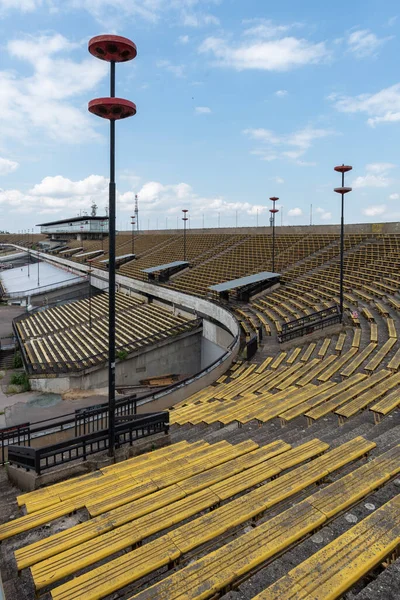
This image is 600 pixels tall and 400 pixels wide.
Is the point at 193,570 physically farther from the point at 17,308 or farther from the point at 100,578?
the point at 17,308

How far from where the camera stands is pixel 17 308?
41.9 m

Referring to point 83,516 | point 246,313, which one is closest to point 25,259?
point 246,313

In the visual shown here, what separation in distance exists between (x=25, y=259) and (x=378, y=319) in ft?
280

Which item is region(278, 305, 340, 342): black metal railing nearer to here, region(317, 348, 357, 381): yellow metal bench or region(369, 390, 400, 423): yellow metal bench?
region(317, 348, 357, 381): yellow metal bench

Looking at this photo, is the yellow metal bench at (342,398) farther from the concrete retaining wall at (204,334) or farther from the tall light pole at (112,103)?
the concrete retaining wall at (204,334)

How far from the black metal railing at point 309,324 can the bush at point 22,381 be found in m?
12.7

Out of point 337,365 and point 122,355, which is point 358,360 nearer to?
point 337,365

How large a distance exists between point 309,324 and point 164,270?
68.5ft

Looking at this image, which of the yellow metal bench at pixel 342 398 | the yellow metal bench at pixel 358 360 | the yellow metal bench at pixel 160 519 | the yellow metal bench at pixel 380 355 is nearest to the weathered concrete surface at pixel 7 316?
the yellow metal bench at pixel 358 360

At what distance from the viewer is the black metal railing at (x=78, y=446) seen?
6.43m

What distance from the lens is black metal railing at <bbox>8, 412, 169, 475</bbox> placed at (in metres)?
6.43

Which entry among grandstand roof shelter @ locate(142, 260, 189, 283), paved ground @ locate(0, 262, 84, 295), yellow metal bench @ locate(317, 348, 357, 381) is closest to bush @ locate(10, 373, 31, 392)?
yellow metal bench @ locate(317, 348, 357, 381)

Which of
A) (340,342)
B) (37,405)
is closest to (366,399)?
(340,342)

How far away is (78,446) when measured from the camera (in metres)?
6.83
